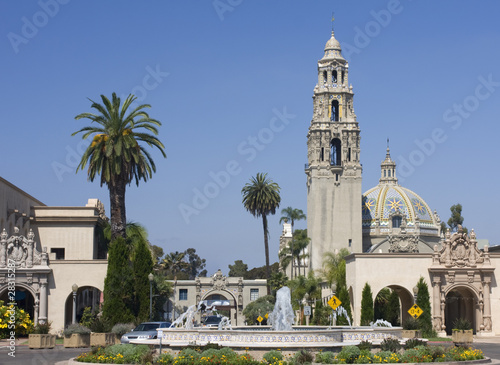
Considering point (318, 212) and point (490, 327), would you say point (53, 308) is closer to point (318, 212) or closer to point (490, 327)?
point (490, 327)

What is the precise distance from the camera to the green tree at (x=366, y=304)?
2132 inches

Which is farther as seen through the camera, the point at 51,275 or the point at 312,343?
the point at 51,275

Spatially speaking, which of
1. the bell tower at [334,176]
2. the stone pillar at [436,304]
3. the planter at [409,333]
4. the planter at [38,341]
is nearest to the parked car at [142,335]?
the planter at [38,341]

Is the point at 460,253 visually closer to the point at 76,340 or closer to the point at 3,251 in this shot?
the point at 76,340

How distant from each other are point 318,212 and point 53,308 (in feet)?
151

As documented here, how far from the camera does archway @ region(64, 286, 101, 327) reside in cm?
5772

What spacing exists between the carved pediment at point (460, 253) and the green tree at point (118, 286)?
21980mm

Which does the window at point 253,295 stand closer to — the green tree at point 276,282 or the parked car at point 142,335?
the green tree at point 276,282

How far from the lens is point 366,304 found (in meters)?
54.4

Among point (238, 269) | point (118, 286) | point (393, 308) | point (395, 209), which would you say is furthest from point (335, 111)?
point (238, 269)

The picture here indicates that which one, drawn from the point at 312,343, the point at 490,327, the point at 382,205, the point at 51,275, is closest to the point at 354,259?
the point at 490,327

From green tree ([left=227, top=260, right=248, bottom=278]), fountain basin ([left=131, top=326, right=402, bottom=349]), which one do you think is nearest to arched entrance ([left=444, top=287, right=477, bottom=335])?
fountain basin ([left=131, top=326, right=402, bottom=349])

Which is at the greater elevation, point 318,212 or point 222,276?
point 318,212

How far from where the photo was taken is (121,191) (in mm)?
50906
